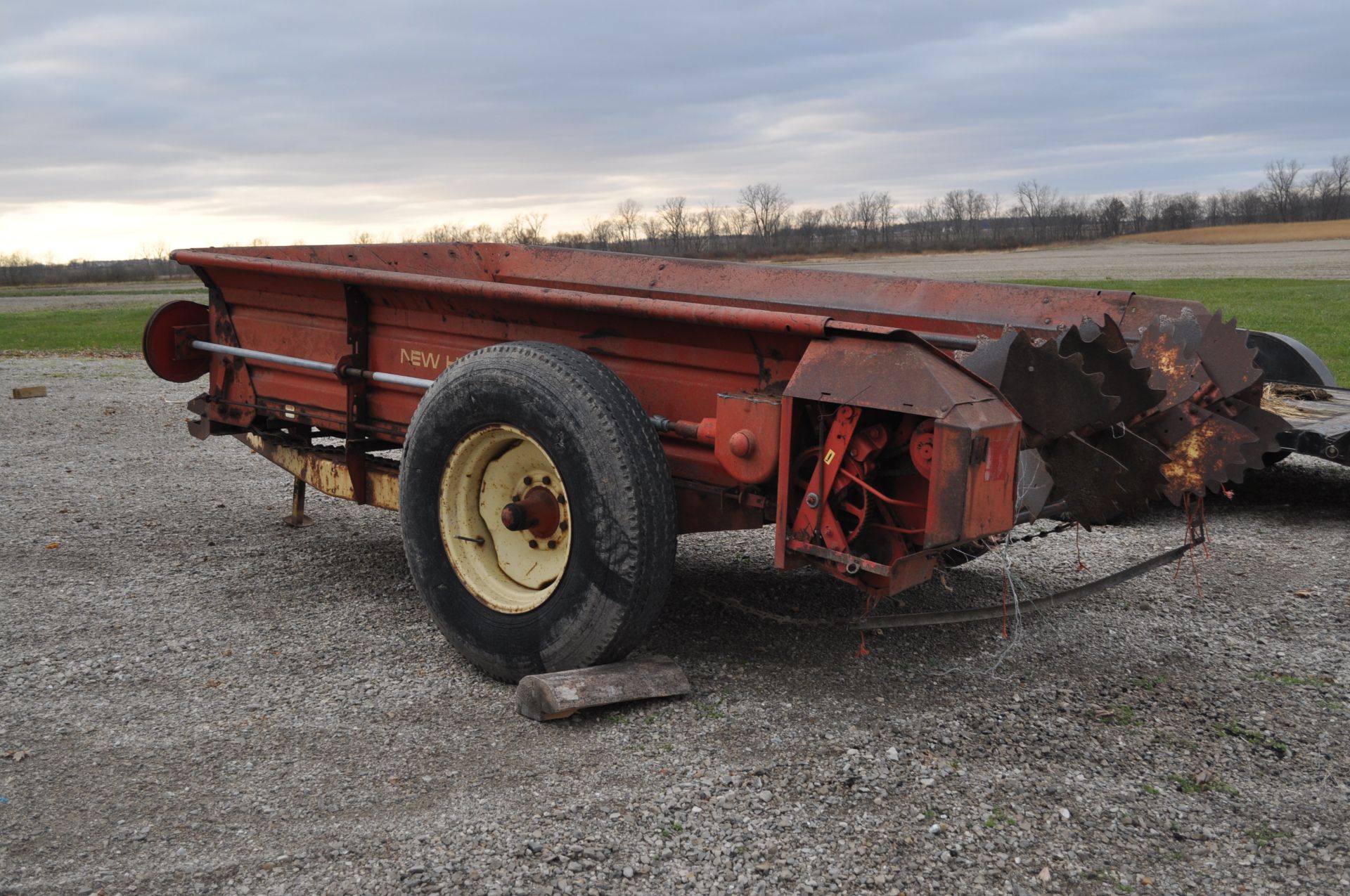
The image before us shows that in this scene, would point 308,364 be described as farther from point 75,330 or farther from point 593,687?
point 75,330

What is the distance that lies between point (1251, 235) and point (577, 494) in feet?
180

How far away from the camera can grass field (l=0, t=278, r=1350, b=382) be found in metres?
14.5

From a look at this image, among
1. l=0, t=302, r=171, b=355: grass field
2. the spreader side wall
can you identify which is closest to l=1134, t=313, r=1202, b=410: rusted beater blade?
the spreader side wall

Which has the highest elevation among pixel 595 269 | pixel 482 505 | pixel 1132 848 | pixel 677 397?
pixel 595 269

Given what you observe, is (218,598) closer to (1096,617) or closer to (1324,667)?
(1096,617)

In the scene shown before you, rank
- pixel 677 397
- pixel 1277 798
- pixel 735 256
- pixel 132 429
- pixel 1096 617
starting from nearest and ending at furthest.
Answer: pixel 1277 798 < pixel 677 397 < pixel 1096 617 < pixel 132 429 < pixel 735 256

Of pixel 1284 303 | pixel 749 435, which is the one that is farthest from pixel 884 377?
pixel 1284 303

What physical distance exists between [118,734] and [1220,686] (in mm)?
3547

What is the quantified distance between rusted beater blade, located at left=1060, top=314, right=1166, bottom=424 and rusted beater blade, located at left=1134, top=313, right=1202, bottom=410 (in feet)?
0.78

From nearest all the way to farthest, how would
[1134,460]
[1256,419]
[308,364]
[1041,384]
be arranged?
1. [1041,384]
2. [1134,460]
3. [1256,419]
4. [308,364]

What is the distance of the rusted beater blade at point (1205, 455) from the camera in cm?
389

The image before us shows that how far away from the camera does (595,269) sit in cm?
591

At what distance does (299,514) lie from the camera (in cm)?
629

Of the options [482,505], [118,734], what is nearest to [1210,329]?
[482,505]
